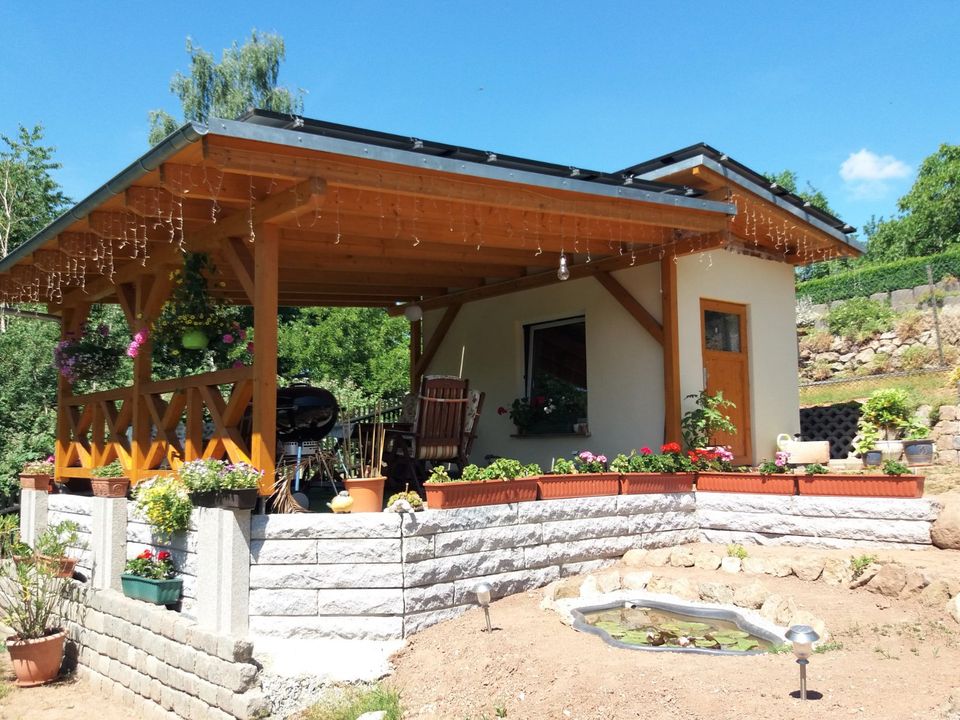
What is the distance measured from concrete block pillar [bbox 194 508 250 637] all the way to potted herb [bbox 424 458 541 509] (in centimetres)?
123

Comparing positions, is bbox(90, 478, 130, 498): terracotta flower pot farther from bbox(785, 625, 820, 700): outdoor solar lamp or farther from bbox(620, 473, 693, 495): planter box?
bbox(785, 625, 820, 700): outdoor solar lamp

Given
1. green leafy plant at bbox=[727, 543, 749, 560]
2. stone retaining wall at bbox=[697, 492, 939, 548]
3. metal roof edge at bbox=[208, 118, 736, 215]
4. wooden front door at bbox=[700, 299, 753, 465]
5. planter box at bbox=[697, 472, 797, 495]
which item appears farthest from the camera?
wooden front door at bbox=[700, 299, 753, 465]

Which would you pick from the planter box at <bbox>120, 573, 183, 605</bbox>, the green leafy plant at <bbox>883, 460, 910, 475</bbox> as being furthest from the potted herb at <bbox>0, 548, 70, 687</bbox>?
the green leafy plant at <bbox>883, 460, 910, 475</bbox>

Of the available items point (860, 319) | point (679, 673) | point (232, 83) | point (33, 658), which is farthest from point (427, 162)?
point (232, 83)

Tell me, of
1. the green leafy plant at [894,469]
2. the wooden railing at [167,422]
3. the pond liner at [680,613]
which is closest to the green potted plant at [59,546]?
the wooden railing at [167,422]

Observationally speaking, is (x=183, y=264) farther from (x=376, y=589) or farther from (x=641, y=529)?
(x=641, y=529)

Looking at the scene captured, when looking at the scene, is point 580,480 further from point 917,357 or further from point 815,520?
point 917,357

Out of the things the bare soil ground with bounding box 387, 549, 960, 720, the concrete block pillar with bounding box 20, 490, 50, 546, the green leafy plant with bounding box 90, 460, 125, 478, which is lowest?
the bare soil ground with bounding box 387, 549, 960, 720

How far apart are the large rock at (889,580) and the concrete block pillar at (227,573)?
4.12m

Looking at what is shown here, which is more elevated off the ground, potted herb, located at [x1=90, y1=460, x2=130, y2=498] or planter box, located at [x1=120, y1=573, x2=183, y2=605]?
potted herb, located at [x1=90, y1=460, x2=130, y2=498]

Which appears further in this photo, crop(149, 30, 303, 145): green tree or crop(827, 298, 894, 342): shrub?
crop(149, 30, 303, 145): green tree

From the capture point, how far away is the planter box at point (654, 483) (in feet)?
21.5

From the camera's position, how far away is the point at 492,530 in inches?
223

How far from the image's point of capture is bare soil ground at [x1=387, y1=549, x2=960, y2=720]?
3.56m
